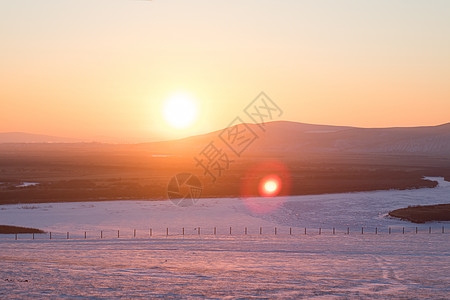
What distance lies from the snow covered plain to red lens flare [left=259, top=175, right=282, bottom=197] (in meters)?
14.5

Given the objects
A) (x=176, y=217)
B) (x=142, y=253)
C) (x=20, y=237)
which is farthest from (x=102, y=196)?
(x=142, y=253)

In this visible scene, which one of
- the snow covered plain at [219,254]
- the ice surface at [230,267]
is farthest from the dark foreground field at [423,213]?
the ice surface at [230,267]

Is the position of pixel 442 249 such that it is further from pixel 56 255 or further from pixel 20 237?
pixel 20 237

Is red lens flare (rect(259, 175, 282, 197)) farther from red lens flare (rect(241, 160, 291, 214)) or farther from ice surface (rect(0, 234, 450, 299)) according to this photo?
ice surface (rect(0, 234, 450, 299))

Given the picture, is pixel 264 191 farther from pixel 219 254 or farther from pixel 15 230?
pixel 219 254

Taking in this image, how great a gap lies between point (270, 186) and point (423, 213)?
3339cm

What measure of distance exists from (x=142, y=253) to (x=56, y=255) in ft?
16.7

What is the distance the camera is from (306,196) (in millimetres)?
69562

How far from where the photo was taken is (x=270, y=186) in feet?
269

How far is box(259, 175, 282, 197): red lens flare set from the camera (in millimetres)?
72938

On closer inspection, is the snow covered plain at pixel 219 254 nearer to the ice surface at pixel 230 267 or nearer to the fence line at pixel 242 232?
the ice surface at pixel 230 267

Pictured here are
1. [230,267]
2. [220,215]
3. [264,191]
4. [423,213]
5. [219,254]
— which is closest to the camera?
[230,267]

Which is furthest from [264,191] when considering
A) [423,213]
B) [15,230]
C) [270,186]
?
[15,230]

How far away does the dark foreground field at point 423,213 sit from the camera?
49.1 m
